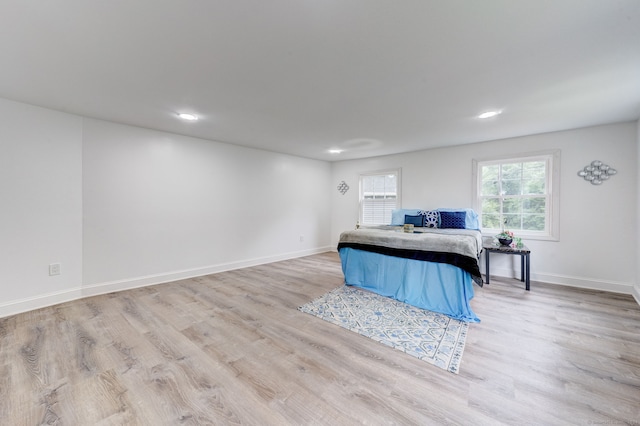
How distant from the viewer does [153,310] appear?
117 inches

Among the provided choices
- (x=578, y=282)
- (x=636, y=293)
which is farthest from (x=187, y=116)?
(x=636, y=293)

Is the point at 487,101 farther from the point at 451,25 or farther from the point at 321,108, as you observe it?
the point at 321,108

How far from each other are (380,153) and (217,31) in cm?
444

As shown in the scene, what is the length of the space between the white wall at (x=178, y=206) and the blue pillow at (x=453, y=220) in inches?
122

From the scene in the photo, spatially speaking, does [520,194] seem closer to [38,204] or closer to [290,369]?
[290,369]

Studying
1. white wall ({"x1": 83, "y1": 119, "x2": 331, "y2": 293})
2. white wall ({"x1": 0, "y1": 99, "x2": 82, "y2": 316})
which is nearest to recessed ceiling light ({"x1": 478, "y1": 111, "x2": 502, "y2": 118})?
white wall ({"x1": 83, "y1": 119, "x2": 331, "y2": 293})

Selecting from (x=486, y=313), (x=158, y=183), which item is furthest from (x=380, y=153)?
(x=158, y=183)

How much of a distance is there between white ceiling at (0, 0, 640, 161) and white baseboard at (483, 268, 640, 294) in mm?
2266

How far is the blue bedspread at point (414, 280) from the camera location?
283 cm

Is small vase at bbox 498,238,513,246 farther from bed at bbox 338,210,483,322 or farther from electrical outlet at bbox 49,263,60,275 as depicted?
electrical outlet at bbox 49,263,60,275

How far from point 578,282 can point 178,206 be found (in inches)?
249

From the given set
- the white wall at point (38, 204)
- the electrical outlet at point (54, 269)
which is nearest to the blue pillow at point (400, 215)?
the white wall at point (38, 204)

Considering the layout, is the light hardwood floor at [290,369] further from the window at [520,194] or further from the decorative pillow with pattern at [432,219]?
the decorative pillow with pattern at [432,219]

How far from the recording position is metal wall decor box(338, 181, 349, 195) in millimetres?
6609
